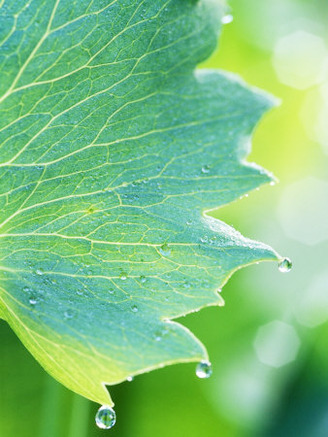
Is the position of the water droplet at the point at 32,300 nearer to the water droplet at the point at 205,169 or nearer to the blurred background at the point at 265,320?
the water droplet at the point at 205,169

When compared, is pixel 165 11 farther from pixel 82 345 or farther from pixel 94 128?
pixel 82 345

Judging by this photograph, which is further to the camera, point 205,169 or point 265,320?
point 265,320

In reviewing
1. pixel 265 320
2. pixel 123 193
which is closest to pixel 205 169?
pixel 123 193

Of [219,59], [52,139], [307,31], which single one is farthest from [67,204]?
[307,31]

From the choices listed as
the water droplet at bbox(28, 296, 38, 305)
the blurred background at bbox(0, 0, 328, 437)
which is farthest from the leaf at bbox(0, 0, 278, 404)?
the blurred background at bbox(0, 0, 328, 437)

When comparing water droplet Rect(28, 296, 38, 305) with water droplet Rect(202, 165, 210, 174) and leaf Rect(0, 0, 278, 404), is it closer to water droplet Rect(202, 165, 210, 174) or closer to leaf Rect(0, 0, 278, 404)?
leaf Rect(0, 0, 278, 404)

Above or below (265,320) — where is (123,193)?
above

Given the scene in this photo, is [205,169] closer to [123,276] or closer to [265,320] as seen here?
[123,276]
